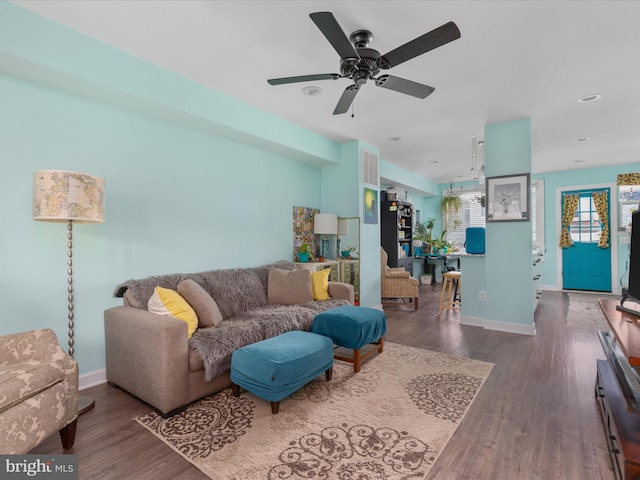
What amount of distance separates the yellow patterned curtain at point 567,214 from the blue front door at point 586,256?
78mm

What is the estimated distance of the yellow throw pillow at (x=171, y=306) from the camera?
8.07 feet

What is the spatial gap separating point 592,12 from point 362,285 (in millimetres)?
3680

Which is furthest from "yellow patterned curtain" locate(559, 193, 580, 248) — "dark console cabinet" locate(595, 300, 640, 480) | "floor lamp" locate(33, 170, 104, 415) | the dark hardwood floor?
A: "floor lamp" locate(33, 170, 104, 415)

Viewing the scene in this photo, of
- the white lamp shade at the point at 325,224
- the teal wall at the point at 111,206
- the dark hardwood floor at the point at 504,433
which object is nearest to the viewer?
the dark hardwood floor at the point at 504,433

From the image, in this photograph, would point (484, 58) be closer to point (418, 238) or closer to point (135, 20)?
point (135, 20)

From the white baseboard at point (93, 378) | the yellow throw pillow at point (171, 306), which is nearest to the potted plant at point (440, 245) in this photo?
the yellow throw pillow at point (171, 306)

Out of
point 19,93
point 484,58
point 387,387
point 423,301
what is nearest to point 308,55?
point 484,58

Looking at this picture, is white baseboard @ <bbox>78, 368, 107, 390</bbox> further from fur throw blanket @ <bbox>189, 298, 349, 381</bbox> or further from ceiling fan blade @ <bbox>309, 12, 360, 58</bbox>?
ceiling fan blade @ <bbox>309, 12, 360, 58</bbox>

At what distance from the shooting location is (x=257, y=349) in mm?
2227

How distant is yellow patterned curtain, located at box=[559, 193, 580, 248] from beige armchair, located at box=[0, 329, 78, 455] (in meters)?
8.28

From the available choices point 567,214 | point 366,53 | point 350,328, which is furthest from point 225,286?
point 567,214

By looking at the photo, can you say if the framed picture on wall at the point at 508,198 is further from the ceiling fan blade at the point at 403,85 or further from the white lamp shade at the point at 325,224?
the ceiling fan blade at the point at 403,85

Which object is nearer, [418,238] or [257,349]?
[257,349]

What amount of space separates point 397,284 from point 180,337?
401 cm
